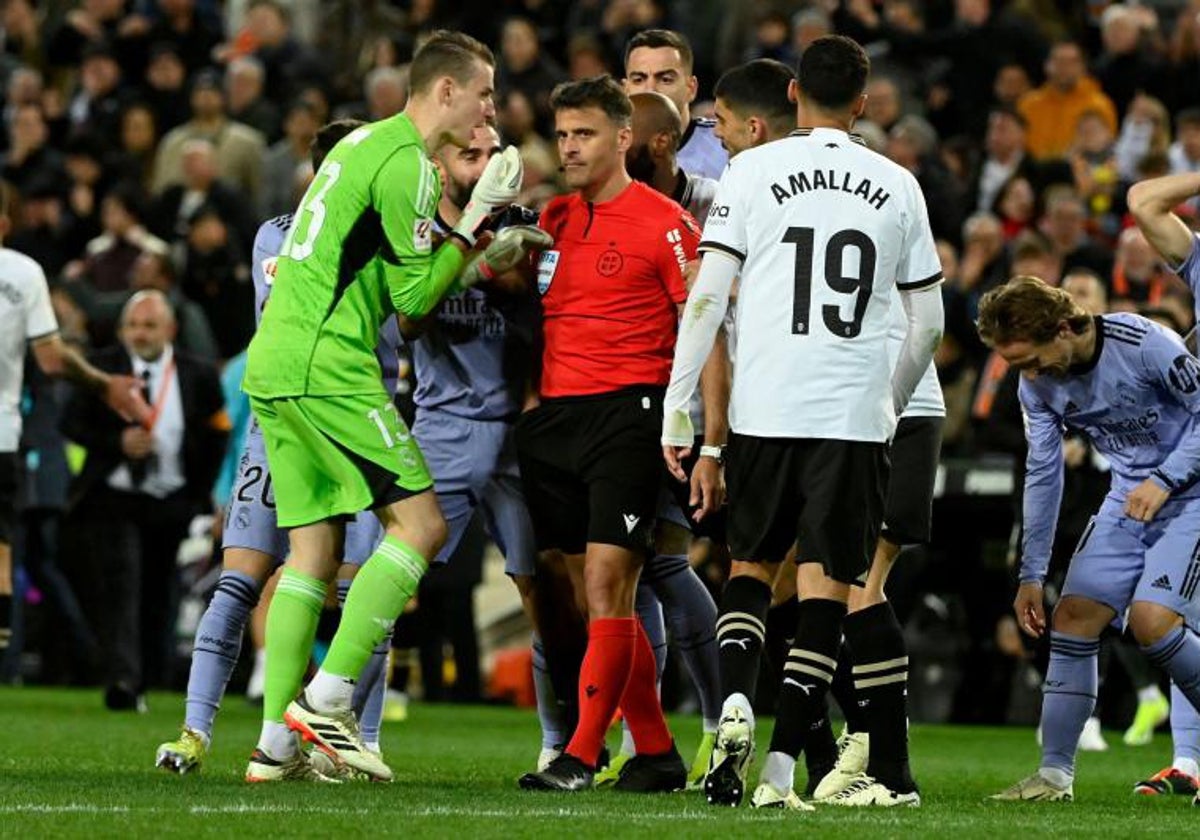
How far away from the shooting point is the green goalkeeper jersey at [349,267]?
7.87 metres

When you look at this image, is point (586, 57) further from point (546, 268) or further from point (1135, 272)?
point (546, 268)

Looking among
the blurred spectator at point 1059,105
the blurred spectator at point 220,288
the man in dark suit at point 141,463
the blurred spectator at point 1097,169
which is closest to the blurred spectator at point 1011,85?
the blurred spectator at point 1059,105

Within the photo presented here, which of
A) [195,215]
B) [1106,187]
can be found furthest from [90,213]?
[1106,187]

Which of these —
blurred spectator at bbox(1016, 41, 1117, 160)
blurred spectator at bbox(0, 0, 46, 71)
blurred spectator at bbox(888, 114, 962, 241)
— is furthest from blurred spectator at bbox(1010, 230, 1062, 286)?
blurred spectator at bbox(0, 0, 46, 71)

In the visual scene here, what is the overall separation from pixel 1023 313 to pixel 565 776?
7.14ft

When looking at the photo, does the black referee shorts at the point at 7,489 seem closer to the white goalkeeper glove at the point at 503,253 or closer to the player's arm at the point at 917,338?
the white goalkeeper glove at the point at 503,253

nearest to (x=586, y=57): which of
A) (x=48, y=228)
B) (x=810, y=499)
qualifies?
(x=48, y=228)

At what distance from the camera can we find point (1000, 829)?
22.9ft

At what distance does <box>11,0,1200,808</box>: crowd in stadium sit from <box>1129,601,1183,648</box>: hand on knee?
0.37 meters

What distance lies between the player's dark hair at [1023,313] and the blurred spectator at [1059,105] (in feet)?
31.5

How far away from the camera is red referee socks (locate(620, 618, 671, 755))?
8.41 m

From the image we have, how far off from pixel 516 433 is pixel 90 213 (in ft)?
41.4

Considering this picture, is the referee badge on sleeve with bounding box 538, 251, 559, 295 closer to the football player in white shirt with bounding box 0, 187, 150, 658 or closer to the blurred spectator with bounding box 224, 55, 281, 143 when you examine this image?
the football player in white shirt with bounding box 0, 187, 150, 658

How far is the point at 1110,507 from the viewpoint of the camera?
8.81m
